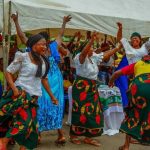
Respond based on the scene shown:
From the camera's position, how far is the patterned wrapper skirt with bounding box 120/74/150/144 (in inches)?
195

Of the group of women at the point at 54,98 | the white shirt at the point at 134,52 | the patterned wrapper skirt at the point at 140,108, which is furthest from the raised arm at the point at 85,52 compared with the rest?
the white shirt at the point at 134,52

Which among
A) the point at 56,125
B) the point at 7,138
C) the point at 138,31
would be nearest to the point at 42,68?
the point at 7,138

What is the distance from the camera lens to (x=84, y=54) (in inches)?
225

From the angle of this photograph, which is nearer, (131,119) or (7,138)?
(7,138)

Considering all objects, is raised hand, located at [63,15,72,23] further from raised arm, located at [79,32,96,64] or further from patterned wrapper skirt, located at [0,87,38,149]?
patterned wrapper skirt, located at [0,87,38,149]

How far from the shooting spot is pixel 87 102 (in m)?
6.00

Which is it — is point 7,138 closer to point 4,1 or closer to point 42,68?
point 42,68

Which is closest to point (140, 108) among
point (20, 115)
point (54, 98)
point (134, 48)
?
point (54, 98)

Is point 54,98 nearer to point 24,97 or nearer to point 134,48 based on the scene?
point 24,97

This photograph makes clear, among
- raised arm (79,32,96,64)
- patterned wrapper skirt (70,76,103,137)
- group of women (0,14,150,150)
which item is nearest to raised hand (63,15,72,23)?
group of women (0,14,150,150)

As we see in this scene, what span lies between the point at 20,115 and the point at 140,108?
5.04 feet

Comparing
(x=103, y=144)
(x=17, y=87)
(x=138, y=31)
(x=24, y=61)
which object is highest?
(x=138, y=31)

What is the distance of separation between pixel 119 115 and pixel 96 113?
1177 millimetres

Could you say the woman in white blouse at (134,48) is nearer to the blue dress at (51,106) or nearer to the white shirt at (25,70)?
the blue dress at (51,106)
